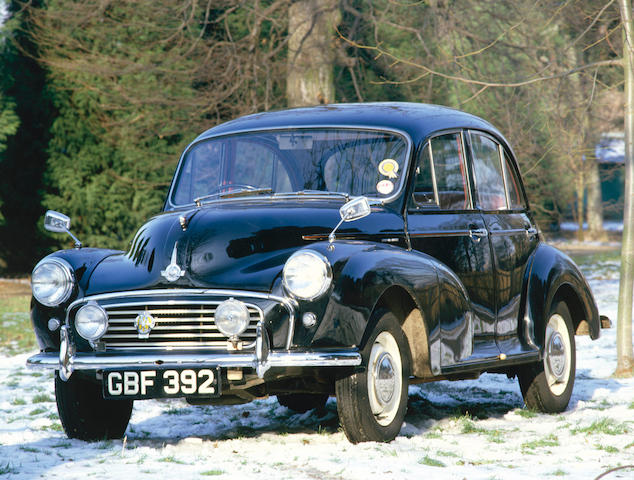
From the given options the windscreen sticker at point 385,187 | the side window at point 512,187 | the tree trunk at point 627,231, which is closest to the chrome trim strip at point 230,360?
the windscreen sticker at point 385,187

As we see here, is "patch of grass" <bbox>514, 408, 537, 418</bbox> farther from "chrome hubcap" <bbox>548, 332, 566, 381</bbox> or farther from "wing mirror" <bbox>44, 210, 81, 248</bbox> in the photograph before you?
"wing mirror" <bbox>44, 210, 81, 248</bbox>

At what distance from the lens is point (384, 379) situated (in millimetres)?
5230

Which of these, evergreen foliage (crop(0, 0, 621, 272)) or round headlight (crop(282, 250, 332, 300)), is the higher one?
evergreen foliage (crop(0, 0, 621, 272))

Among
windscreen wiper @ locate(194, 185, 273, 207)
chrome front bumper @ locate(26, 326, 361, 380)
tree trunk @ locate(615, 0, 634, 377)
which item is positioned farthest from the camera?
Result: tree trunk @ locate(615, 0, 634, 377)

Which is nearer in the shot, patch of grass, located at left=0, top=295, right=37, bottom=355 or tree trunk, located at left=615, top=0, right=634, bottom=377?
tree trunk, located at left=615, top=0, right=634, bottom=377

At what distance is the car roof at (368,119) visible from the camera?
6.17 metres

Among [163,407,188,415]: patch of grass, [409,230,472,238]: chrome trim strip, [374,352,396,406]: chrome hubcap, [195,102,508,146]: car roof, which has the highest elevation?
[195,102,508,146]: car roof

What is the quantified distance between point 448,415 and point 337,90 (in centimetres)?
1073

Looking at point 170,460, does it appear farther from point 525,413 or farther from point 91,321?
point 525,413

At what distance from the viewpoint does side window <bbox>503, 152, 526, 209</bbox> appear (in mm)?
7199

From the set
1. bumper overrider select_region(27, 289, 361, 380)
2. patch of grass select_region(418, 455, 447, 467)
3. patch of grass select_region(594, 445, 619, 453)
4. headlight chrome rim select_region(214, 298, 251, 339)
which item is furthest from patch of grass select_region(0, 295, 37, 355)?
patch of grass select_region(594, 445, 619, 453)

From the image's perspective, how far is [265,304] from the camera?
487 centimetres

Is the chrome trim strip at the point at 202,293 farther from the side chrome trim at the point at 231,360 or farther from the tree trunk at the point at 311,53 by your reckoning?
the tree trunk at the point at 311,53

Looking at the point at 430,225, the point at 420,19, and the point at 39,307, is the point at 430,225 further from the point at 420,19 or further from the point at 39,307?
the point at 420,19
